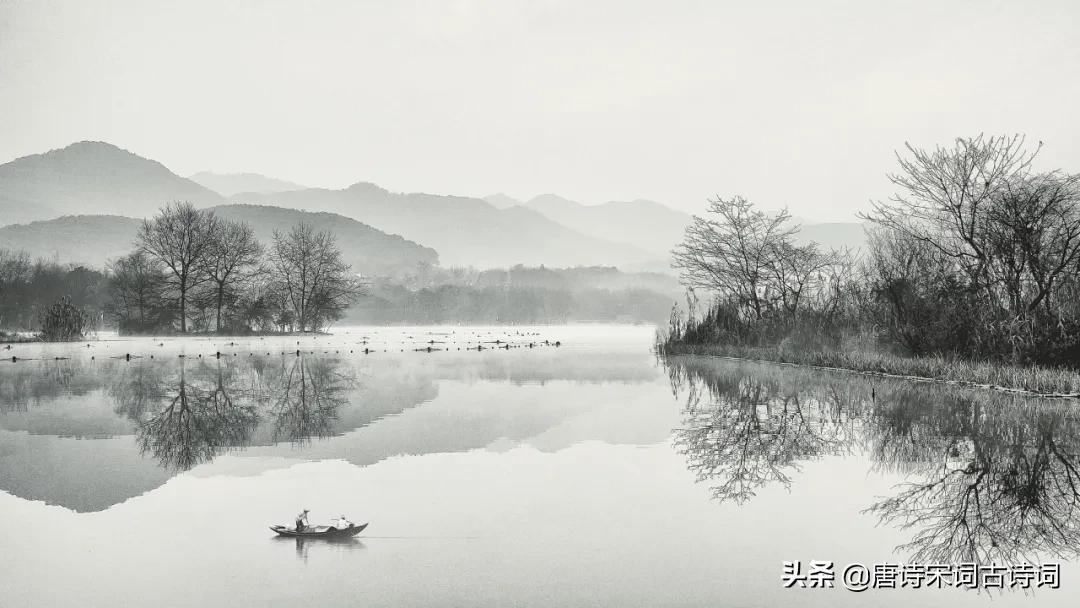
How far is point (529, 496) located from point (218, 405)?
782 centimetres

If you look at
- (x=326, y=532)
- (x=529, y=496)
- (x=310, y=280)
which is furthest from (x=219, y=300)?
(x=326, y=532)

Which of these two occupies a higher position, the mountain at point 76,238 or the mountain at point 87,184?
the mountain at point 87,184

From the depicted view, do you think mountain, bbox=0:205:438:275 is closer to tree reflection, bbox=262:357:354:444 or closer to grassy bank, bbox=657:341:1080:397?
tree reflection, bbox=262:357:354:444

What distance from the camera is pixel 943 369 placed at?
1428 cm

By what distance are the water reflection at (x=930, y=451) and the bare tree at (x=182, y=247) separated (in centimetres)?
3657

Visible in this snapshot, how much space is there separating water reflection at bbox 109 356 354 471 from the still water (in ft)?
0.27

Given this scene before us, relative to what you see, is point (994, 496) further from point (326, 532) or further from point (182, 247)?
point (182, 247)

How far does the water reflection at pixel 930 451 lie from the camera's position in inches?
195

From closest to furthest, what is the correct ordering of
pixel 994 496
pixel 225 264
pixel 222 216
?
pixel 994 496 → pixel 225 264 → pixel 222 216

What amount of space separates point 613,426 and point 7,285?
5320cm

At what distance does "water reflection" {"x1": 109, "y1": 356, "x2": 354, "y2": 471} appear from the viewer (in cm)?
855

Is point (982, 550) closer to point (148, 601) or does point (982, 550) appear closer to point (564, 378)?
point (148, 601)

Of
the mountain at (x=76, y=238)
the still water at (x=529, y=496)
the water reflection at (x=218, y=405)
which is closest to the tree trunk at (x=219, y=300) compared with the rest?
the water reflection at (x=218, y=405)

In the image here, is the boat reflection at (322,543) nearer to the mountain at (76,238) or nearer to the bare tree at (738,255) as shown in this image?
the bare tree at (738,255)
